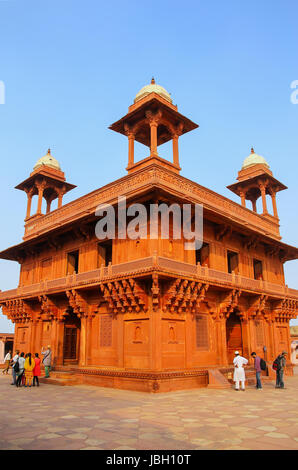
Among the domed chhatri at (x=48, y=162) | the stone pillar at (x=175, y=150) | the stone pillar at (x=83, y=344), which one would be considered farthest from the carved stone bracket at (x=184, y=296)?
the domed chhatri at (x=48, y=162)

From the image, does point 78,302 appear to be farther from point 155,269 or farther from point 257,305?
point 257,305

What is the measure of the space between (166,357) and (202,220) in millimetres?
5914

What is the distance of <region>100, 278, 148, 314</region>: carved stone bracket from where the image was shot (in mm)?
13320

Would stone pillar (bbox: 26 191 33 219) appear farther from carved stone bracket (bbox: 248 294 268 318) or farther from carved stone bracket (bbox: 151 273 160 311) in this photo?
carved stone bracket (bbox: 248 294 268 318)

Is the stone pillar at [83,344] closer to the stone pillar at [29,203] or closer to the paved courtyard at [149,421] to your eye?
the paved courtyard at [149,421]

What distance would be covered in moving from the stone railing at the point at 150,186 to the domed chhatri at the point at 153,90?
14.8ft

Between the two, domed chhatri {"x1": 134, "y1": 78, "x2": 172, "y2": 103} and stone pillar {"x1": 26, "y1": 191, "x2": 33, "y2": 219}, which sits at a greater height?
domed chhatri {"x1": 134, "y1": 78, "x2": 172, "y2": 103}

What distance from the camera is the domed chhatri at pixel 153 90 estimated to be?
17406 millimetres

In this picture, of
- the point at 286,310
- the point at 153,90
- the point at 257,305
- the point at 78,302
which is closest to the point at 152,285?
the point at 78,302

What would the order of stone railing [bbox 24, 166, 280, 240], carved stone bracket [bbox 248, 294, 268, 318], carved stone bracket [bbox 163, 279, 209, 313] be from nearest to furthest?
carved stone bracket [bbox 163, 279, 209, 313], stone railing [bbox 24, 166, 280, 240], carved stone bracket [bbox 248, 294, 268, 318]

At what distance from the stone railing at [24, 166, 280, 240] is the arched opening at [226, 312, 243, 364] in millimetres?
4651

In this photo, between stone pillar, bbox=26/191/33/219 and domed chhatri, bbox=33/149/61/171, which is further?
domed chhatri, bbox=33/149/61/171

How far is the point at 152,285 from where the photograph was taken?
42.0 ft

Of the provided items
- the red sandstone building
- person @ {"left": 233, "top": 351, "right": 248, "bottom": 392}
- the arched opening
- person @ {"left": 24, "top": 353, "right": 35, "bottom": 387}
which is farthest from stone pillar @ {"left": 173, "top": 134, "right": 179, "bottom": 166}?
person @ {"left": 24, "top": 353, "right": 35, "bottom": 387}
